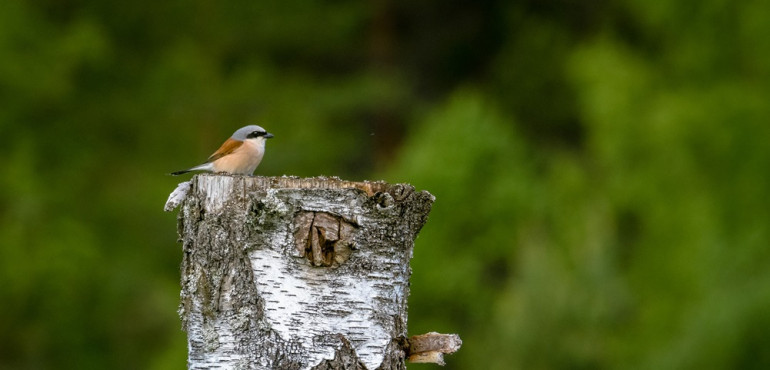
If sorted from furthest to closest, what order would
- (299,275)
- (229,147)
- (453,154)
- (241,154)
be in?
(453,154) < (229,147) < (241,154) < (299,275)

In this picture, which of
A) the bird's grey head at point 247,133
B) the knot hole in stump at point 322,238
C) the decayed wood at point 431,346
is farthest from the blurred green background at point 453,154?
the knot hole in stump at point 322,238

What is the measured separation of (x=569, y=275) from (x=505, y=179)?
2435 millimetres

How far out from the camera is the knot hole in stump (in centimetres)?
328

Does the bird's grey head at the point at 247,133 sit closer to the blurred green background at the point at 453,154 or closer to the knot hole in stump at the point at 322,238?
the knot hole in stump at the point at 322,238

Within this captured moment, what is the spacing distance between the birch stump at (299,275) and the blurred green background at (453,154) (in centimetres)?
634

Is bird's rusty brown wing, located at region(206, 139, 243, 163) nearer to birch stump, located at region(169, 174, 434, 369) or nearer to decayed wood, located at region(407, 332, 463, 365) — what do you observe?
birch stump, located at region(169, 174, 434, 369)

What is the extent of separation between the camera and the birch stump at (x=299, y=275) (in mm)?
3273

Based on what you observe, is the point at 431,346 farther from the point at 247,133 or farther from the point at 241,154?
the point at 247,133

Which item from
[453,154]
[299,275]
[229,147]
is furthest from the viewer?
[453,154]

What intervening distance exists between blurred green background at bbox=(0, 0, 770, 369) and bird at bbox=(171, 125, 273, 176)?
13.9 ft

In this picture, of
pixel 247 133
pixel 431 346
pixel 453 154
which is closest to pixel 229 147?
pixel 247 133

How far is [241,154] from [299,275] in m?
2.88

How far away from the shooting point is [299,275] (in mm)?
3283

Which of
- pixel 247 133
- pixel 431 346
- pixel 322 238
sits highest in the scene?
pixel 247 133
